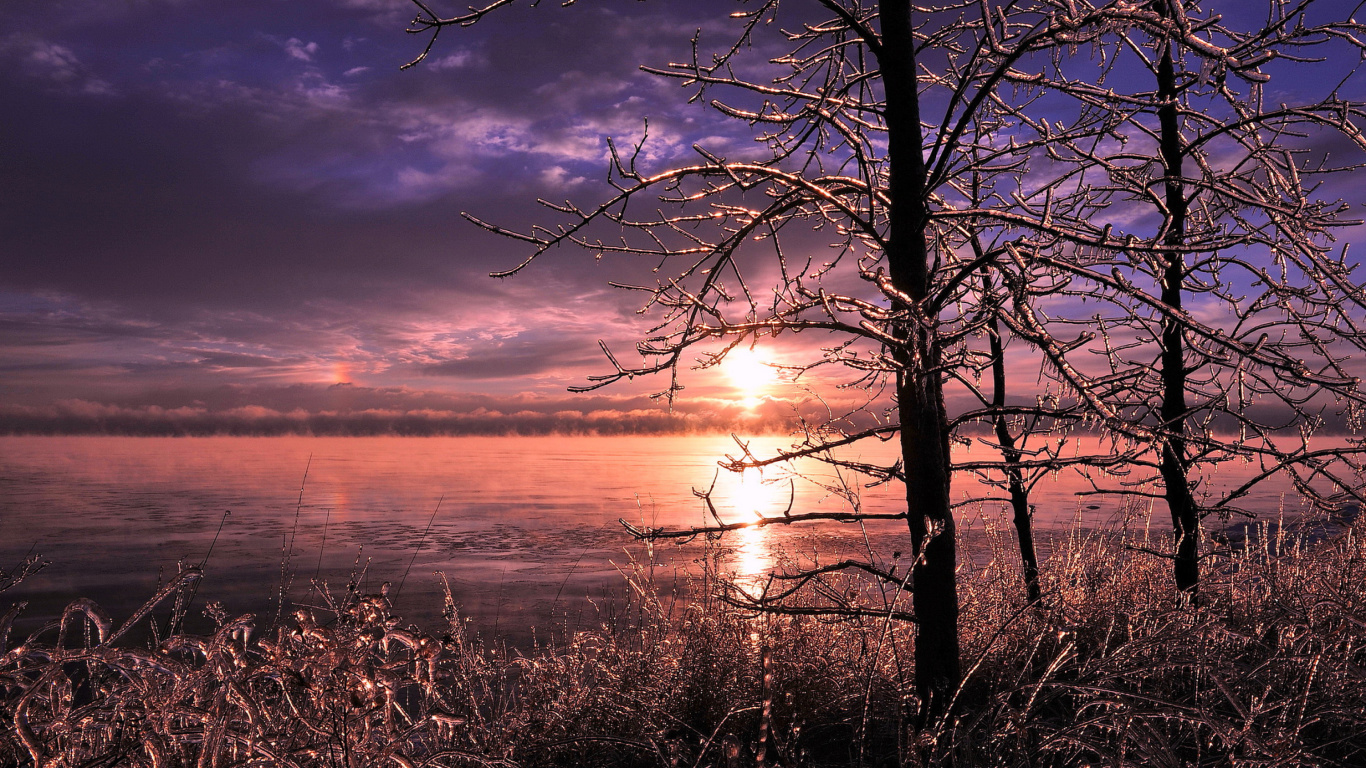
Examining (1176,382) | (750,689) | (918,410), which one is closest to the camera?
(918,410)

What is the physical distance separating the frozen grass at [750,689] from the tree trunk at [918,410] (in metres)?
0.23

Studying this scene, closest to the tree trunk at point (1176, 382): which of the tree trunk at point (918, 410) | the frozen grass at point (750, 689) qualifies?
the frozen grass at point (750, 689)

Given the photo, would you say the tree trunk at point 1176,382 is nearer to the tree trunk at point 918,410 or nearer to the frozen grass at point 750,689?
the frozen grass at point 750,689

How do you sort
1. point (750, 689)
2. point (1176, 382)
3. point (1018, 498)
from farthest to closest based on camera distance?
point (1018, 498) → point (1176, 382) → point (750, 689)

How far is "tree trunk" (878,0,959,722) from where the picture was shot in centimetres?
370

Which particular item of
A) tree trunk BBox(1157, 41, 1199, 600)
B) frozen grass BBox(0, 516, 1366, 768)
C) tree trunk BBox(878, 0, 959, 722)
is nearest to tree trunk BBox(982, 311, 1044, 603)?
frozen grass BBox(0, 516, 1366, 768)

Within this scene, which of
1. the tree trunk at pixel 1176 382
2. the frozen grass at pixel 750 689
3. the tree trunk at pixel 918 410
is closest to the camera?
the frozen grass at pixel 750 689

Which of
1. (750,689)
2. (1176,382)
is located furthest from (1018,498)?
(750,689)

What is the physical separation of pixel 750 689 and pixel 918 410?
214 centimetres

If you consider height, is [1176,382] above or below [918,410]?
above

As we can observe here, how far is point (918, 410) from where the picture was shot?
370 cm

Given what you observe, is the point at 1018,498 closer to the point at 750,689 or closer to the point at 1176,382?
the point at 1176,382

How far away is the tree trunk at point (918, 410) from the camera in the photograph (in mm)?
3699

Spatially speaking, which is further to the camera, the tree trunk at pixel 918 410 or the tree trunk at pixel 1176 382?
the tree trunk at pixel 1176 382
